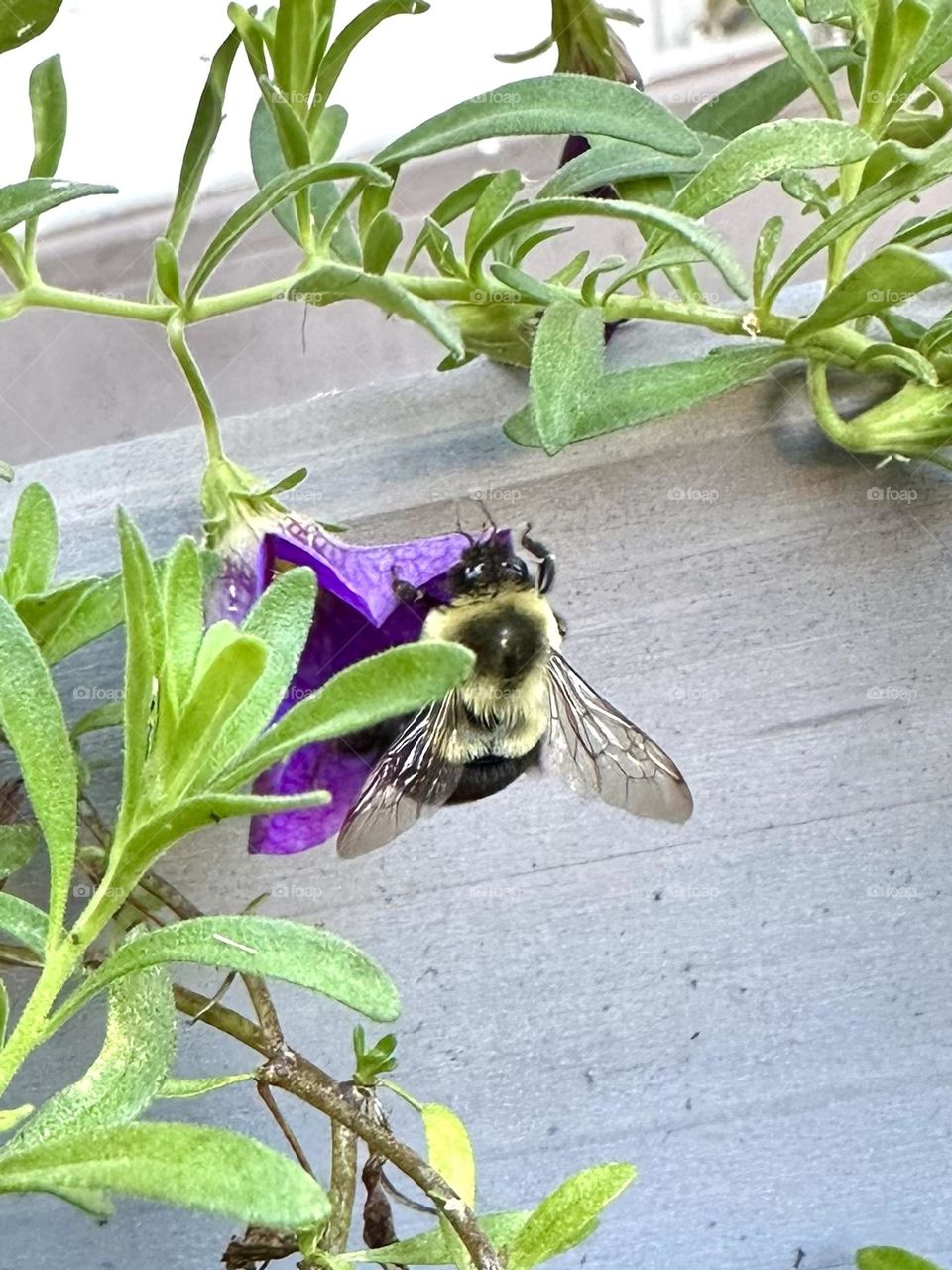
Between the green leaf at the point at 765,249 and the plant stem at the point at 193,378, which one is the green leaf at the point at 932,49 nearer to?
the green leaf at the point at 765,249

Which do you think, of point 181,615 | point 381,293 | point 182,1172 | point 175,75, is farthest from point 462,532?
point 175,75

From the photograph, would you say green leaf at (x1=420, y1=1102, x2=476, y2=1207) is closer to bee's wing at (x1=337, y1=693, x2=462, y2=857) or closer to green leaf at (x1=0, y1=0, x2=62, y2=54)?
→ bee's wing at (x1=337, y1=693, x2=462, y2=857)

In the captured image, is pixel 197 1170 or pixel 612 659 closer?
pixel 197 1170

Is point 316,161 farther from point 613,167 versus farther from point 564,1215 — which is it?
point 564,1215

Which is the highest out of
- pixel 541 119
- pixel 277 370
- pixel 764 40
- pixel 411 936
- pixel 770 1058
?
pixel 541 119

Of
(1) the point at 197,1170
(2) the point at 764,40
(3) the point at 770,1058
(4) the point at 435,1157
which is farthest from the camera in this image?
(2) the point at 764,40

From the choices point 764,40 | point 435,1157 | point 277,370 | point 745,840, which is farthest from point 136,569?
point 764,40

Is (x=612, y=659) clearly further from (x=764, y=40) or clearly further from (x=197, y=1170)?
(x=764, y=40)

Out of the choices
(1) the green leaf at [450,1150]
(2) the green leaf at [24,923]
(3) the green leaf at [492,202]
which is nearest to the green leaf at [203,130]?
(3) the green leaf at [492,202]
